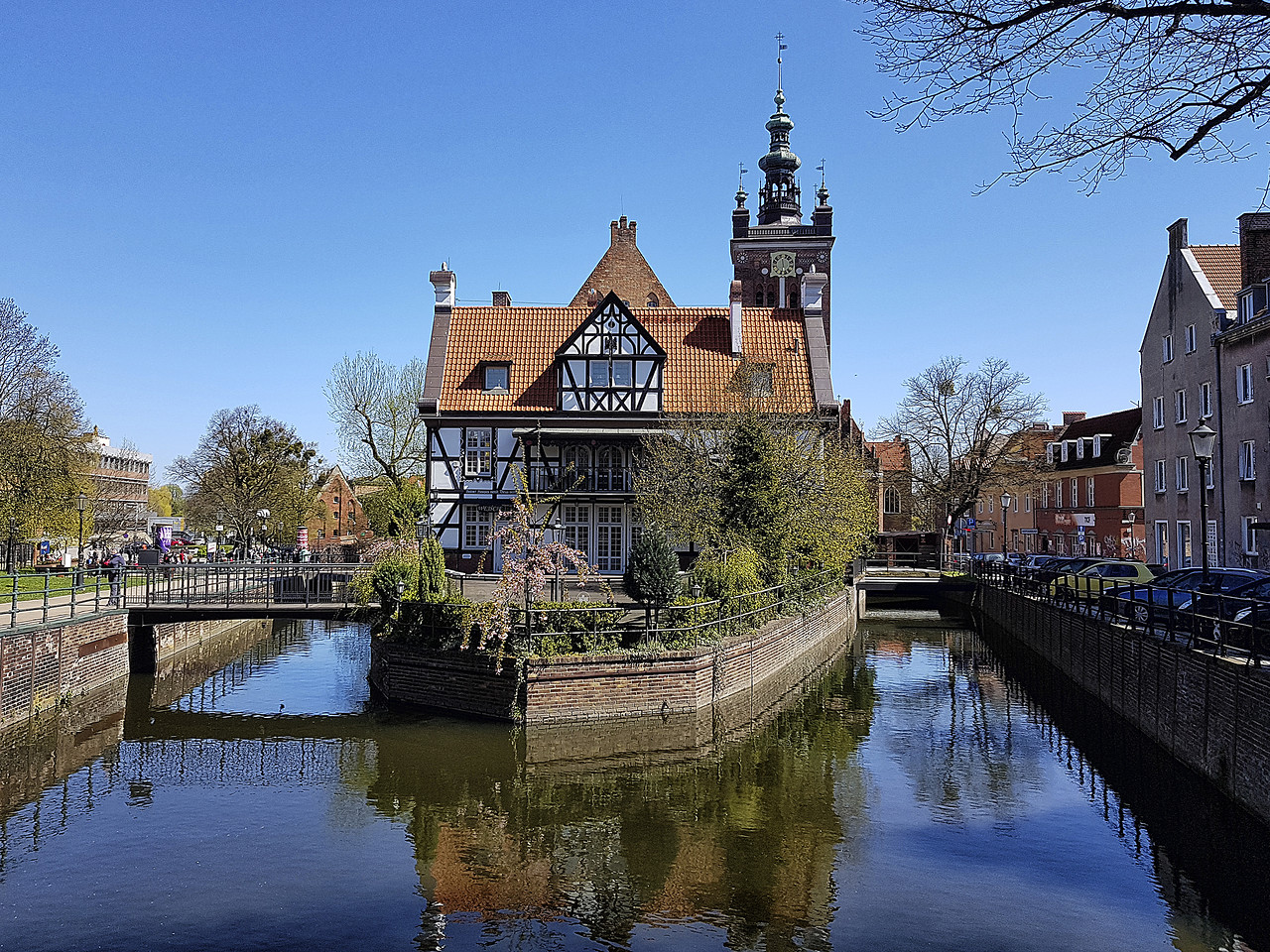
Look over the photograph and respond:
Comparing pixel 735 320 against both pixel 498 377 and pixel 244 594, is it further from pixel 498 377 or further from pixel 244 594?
pixel 244 594


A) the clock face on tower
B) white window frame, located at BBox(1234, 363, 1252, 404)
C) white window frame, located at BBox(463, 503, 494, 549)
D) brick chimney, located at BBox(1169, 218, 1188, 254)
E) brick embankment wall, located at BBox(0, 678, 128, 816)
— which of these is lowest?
brick embankment wall, located at BBox(0, 678, 128, 816)

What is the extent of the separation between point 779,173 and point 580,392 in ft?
98.4

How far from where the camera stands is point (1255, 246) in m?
32.3

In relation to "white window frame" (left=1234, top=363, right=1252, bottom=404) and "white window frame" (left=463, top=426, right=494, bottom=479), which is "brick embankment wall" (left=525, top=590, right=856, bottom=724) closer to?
"white window frame" (left=463, top=426, right=494, bottom=479)

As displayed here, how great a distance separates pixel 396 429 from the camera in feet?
155

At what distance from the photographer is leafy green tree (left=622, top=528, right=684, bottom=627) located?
22219 millimetres

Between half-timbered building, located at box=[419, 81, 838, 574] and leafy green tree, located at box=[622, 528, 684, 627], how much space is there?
11235mm

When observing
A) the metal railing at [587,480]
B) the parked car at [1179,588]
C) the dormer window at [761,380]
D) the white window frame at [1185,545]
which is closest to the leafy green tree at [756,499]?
the dormer window at [761,380]

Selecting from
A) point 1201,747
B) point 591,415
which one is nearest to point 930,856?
point 1201,747

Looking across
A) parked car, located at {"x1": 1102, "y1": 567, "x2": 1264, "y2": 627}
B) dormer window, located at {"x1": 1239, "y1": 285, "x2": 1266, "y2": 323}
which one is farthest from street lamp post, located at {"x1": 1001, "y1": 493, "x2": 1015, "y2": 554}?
parked car, located at {"x1": 1102, "y1": 567, "x2": 1264, "y2": 627}

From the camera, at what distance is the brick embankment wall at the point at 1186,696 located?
12172mm

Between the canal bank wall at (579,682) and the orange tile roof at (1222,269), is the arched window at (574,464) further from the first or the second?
the orange tile roof at (1222,269)

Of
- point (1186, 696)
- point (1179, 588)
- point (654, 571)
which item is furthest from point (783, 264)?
point (1186, 696)

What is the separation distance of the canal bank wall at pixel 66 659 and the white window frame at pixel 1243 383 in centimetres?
3410
